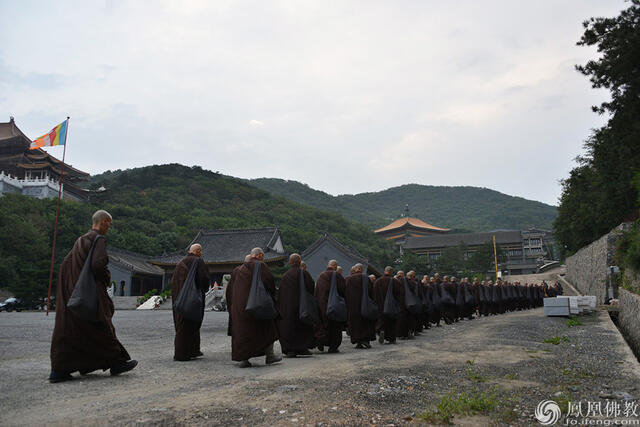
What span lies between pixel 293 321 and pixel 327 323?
1031mm

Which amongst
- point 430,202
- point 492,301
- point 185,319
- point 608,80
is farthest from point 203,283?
point 430,202

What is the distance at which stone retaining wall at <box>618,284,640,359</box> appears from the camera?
10446 mm

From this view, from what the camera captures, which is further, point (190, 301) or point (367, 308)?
point (367, 308)

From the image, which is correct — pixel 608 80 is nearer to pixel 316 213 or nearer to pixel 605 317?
pixel 605 317

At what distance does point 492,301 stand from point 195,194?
57426mm

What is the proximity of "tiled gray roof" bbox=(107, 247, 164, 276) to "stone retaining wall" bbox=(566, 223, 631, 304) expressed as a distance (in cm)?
3210

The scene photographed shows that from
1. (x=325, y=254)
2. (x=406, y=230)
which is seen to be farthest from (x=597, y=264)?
(x=406, y=230)

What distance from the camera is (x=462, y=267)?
56.9 meters

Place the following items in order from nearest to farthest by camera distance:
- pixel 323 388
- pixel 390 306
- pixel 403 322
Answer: pixel 323 388 < pixel 390 306 < pixel 403 322

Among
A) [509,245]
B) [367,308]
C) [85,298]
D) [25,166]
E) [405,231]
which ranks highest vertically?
[25,166]

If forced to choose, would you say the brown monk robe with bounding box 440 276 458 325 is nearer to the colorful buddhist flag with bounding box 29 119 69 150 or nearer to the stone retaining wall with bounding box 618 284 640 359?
the stone retaining wall with bounding box 618 284 640 359

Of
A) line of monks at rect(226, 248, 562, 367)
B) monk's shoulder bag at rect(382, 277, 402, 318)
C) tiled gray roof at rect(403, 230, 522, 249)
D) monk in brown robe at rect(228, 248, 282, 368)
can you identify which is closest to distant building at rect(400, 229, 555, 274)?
tiled gray roof at rect(403, 230, 522, 249)

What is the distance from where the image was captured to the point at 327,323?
331 inches

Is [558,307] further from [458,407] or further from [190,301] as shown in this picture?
[458,407]
